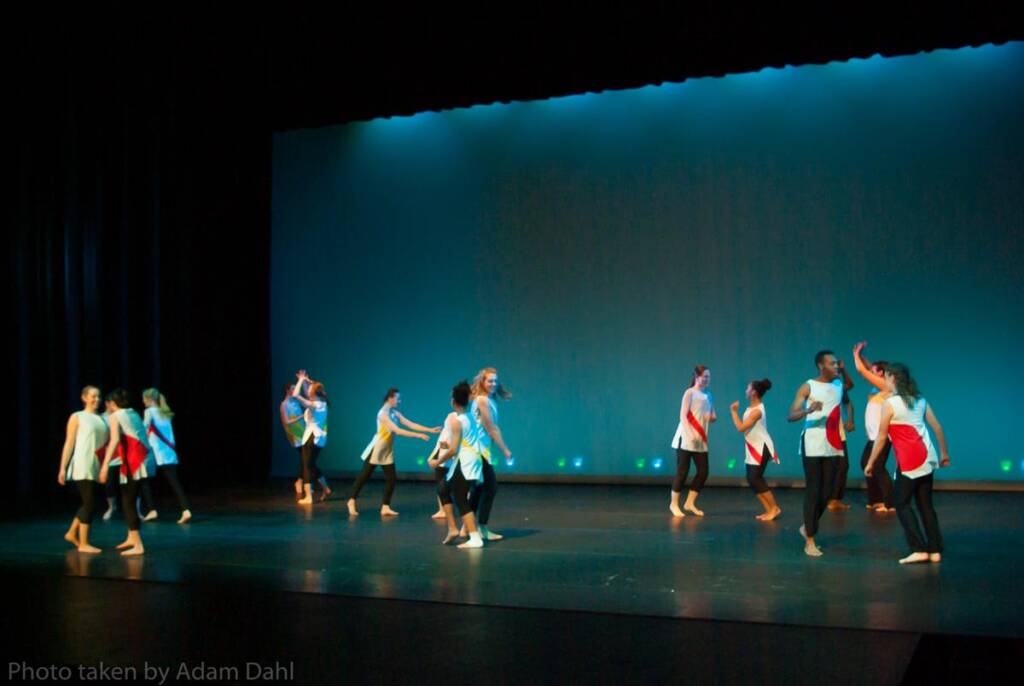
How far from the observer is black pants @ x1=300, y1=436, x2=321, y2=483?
13281mm

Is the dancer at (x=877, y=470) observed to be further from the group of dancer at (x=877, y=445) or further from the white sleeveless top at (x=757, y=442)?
the white sleeveless top at (x=757, y=442)

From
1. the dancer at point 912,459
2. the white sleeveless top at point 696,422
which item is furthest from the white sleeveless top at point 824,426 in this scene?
the white sleeveless top at point 696,422

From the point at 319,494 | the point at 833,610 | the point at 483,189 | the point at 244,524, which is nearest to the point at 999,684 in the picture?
the point at 833,610

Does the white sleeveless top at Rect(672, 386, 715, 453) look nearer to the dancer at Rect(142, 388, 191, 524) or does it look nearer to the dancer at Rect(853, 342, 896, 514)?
the dancer at Rect(853, 342, 896, 514)

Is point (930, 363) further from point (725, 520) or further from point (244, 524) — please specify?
point (244, 524)

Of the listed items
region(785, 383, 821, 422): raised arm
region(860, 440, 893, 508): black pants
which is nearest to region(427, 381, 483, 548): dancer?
region(785, 383, 821, 422): raised arm

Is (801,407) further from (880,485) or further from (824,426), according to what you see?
(880,485)

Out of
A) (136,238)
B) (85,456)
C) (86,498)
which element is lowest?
(86,498)

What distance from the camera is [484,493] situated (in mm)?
9688

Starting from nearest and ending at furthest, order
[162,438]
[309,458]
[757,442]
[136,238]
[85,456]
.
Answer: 1. [85,456]
2. [757,442]
3. [162,438]
4. [309,458]
5. [136,238]

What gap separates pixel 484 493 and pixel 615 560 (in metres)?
1.65

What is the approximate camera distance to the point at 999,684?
4848 millimetres

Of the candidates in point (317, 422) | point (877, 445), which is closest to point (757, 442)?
point (877, 445)

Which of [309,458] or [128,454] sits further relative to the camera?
[309,458]
